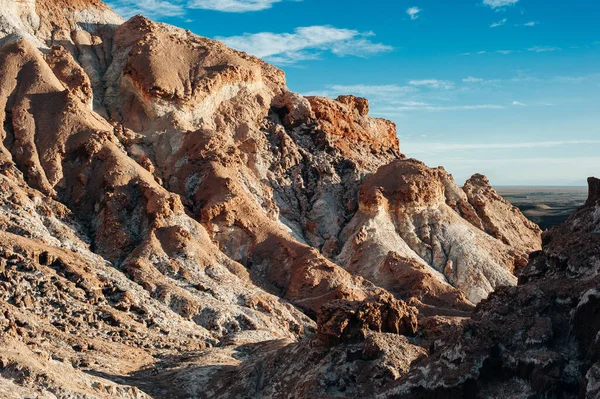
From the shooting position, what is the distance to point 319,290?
56781 mm

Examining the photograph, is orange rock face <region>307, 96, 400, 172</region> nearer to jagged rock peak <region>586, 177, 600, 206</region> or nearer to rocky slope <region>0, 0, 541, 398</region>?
rocky slope <region>0, 0, 541, 398</region>

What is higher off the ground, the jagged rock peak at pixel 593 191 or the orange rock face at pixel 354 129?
the orange rock face at pixel 354 129

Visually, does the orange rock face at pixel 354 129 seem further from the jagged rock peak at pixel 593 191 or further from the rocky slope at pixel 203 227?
the jagged rock peak at pixel 593 191

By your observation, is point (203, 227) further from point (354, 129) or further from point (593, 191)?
point (354, 129)

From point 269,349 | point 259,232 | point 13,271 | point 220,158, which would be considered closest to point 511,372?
point 269,349

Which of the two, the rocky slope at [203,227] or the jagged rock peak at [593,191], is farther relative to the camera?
the rocky slope at [203,227]

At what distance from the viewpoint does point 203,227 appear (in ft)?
193

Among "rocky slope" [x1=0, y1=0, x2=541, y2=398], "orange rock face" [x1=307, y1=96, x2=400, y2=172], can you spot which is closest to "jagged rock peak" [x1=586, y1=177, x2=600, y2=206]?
"rocky slope" [x1=0, y1=0, x2=541, y2=398]

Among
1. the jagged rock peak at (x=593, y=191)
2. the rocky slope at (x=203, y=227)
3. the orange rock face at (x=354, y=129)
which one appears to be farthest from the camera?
the orange rock face at (x=354, y=129)

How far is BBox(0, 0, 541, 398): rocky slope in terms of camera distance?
3784 cm

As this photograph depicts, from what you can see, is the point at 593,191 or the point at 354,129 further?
the point at 354,129

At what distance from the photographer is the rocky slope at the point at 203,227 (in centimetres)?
3784

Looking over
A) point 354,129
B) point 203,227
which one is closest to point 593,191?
point 203,227

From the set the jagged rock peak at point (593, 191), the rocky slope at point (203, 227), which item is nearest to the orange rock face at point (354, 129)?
the rocky slope at point (203, 227)
